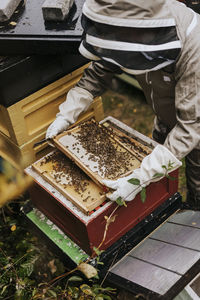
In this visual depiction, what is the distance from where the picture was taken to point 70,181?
7.80 feet

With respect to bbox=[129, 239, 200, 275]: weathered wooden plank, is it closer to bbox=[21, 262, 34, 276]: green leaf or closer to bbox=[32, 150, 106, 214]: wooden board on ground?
bbox=[32, 150, 106, 214]: wooden board on ground

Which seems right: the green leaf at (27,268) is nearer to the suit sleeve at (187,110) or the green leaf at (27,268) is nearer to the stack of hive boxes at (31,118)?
the stack of hive boxes at (31,118)

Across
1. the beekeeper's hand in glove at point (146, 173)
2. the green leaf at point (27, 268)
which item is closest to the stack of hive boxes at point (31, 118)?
the green leaf at point (27, 268)

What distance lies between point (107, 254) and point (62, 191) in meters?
0.52

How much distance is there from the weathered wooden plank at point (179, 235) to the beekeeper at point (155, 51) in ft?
1.64

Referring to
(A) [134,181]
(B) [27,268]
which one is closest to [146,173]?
(A) [134,181]

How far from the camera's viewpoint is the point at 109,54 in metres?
2.10

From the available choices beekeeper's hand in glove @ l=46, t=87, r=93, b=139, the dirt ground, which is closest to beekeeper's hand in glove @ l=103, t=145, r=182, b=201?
beekeeper's hand in glove @ l=46, t=87, r=93, b=139

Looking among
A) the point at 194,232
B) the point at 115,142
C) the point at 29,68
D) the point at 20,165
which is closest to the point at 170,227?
the point at 194,232

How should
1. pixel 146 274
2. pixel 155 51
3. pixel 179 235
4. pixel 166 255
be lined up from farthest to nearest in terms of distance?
pixel 179 235 < pixel 166 255 < pixel 146 274 < pixel 155 51

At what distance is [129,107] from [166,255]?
117 inches

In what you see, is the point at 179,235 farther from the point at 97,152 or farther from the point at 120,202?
the point at 97,152

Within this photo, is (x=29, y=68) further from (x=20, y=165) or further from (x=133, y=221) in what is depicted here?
(x=133, y=221)

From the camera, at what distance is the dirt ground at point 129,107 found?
478 centimetres
